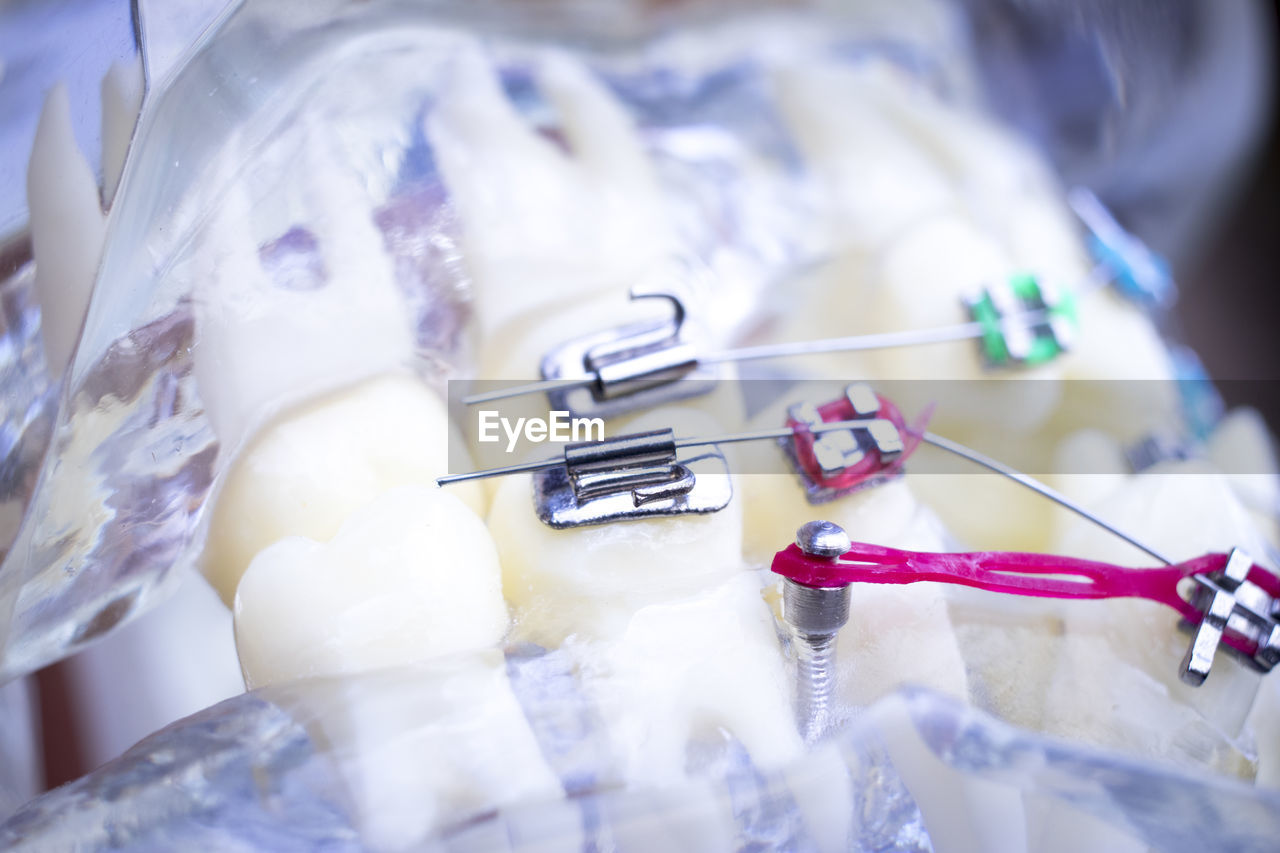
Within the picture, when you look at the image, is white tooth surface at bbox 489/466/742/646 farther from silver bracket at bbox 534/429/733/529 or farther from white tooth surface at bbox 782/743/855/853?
white tooth surface at bbox 782/743/855/853

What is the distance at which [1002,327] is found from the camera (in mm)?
645

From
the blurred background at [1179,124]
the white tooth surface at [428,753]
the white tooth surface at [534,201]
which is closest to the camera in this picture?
the white tooth surface at [428,753]

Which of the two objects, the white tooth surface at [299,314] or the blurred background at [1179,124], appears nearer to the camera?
the white tooth surface at [299,314]

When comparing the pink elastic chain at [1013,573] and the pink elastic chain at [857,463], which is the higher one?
the pink elastic chain at [857,463]

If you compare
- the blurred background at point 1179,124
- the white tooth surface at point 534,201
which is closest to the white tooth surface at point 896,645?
the white tooth surface at point 534,201

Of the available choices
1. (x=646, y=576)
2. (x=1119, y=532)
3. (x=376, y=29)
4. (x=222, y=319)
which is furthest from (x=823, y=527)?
(x=376, y=29)

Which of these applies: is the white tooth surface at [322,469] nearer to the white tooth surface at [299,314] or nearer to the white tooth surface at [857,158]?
the white tooth surface at [299,314]

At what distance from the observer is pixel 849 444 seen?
20.0 inches

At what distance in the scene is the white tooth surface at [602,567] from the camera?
0.47 meters

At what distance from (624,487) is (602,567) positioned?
0.14ft

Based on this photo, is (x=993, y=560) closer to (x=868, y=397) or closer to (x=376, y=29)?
(x=868, y=397)

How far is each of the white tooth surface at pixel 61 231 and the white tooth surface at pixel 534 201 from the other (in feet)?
0.69

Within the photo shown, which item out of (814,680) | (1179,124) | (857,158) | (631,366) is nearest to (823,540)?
(814,680)

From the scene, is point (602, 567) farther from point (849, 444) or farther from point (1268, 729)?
point (1268, 729)
